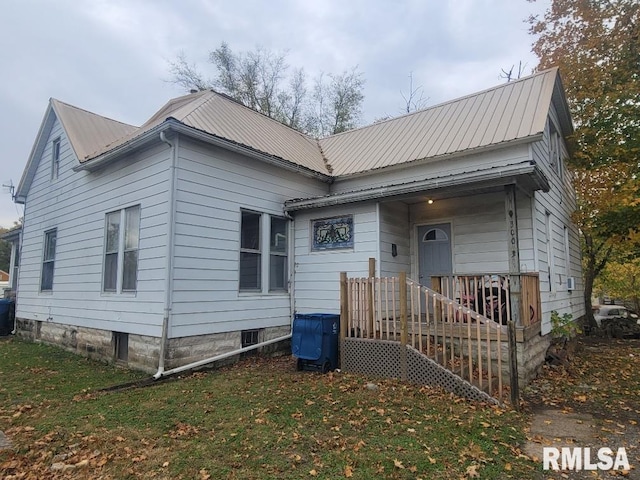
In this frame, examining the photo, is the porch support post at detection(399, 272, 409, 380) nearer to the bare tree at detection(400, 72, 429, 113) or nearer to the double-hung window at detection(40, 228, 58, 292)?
the double-hung window at detection(40, 228, 58, 292)

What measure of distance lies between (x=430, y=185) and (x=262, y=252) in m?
3.76

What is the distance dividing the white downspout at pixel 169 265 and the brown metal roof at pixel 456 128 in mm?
4607

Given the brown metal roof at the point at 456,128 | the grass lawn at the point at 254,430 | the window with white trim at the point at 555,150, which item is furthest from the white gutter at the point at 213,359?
the window with white trim at the point at 555,150

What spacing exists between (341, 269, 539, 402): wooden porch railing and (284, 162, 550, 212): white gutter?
1683 mm

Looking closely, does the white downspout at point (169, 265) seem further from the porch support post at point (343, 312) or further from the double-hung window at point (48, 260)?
the double-hung window at point (48, 260)

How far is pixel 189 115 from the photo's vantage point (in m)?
7.79

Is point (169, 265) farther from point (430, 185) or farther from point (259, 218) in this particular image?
point (430, 185)

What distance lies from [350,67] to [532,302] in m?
20.5

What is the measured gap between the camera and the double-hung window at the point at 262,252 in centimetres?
816

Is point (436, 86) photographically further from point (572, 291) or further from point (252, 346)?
point (252, 346)

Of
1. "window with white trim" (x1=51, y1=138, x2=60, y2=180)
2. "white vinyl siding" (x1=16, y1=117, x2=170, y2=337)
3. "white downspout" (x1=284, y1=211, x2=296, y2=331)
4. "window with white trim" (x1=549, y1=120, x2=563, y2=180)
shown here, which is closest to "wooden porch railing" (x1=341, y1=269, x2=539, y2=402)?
"white downspout" (x1=284, y1=211, x2=296, y2=331)

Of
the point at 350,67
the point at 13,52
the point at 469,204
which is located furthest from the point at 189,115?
the point at 350,67

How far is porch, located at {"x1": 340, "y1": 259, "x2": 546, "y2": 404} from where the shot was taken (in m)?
5.32

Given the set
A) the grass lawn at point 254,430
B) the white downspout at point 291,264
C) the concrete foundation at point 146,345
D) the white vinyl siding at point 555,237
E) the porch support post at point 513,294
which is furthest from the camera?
the white downspout at point 291,264
